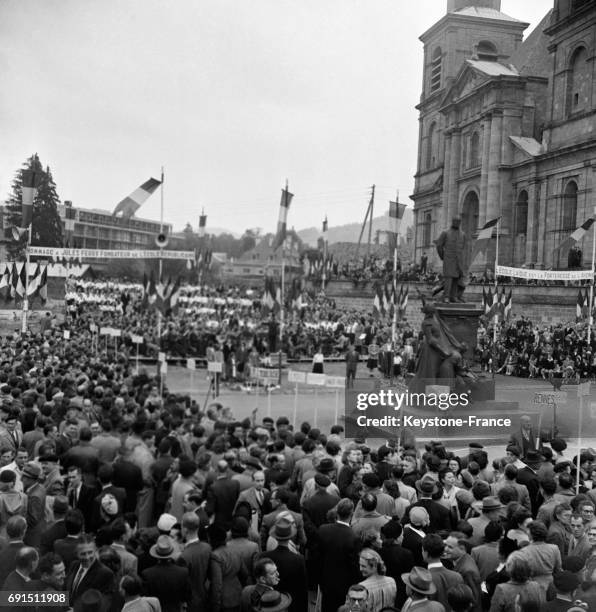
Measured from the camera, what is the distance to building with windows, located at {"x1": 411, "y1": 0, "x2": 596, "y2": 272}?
1647 inches

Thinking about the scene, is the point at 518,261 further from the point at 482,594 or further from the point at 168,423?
the point at 482,594

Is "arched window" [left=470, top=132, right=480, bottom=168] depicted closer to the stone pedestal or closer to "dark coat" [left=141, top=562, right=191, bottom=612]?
the stone pedestal

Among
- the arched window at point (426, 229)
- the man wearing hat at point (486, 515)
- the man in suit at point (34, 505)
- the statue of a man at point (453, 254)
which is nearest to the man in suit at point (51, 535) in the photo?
the man in suit at point (34, 505)

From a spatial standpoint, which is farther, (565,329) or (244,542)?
(565,329)

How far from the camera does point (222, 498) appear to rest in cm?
785

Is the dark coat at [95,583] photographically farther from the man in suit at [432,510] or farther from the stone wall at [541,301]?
the stone wall at [541,301]

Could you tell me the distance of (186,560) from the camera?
6.12 m

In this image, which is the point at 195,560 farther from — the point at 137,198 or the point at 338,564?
the point at 137,198

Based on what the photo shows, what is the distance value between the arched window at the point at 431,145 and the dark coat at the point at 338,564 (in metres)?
59.8

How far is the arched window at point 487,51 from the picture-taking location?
60019 millimetres

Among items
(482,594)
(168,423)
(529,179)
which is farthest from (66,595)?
(529,179)

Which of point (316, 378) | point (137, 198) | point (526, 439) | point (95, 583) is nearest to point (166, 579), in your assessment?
point (95, 583)

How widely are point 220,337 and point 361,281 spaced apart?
84.3 ft

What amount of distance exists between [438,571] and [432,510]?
146cm
